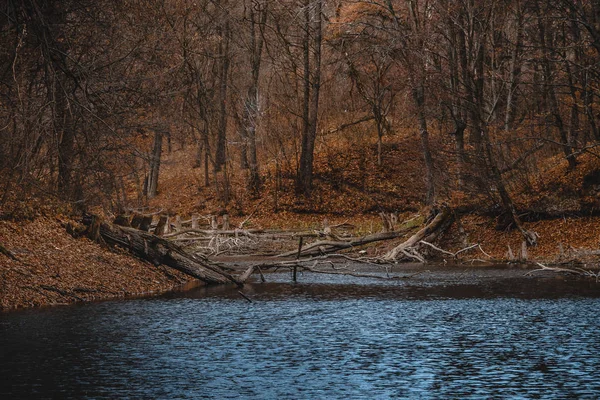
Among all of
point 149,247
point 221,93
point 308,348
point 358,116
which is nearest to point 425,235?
point 221,93

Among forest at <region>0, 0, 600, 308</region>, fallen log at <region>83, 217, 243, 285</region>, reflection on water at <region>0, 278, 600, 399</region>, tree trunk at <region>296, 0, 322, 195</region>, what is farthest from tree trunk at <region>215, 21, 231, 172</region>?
tree trunk at <region>296, 0, 322, 195</region>

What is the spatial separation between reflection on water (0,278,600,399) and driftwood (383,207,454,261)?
32.5 feet

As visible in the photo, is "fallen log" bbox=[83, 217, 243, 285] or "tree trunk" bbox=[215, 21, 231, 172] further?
"fallen log" bbox=[83, 217, 243, 285]

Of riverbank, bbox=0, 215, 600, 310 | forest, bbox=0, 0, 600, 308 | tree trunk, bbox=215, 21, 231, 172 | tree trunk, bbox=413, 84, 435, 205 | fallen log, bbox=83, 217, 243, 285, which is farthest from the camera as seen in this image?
tree trunk, bbox=413, 84, 435, 205

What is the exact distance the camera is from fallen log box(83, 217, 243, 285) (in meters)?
22.7

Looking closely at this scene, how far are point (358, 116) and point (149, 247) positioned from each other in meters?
29.4

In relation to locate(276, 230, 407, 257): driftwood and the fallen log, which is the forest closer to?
the fallen log

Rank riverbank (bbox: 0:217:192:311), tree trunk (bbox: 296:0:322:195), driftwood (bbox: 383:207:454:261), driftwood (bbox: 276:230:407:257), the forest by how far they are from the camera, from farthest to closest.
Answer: tree trunk (bbox: 296:0:322:195) → driftwood (bbox: 383:207:454:261) → driftwood (bbox: 276:230:407:257) → the forest → riverbank (bbox: 0:217:192:311)

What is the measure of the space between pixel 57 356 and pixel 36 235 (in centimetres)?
940

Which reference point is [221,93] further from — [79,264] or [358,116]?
[358,116]

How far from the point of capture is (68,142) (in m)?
20.8

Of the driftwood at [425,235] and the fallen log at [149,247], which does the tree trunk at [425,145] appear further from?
the fallen log at [149,247]

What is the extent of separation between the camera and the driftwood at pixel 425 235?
1197 inches

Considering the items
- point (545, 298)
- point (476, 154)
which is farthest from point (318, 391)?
point (476, 154)
